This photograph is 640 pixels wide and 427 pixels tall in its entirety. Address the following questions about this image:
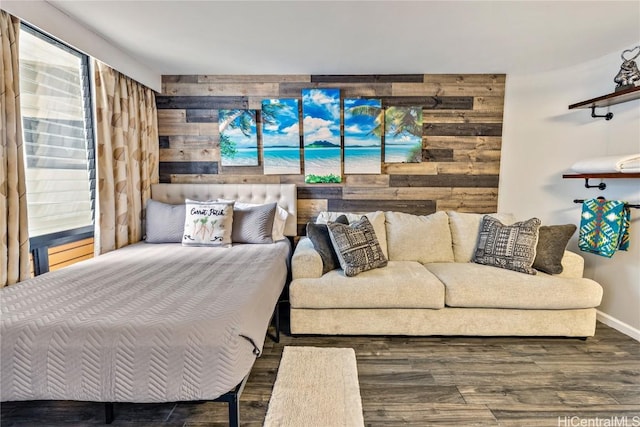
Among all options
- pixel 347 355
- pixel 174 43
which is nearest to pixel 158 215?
pixel 174 43

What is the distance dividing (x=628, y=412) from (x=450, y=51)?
275cm

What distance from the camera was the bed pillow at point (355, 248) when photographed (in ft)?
8.10

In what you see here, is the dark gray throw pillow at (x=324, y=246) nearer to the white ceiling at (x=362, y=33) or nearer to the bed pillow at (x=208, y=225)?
the bed pillow at (x=208, y=225)

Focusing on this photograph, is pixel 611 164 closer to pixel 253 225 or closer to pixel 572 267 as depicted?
pixel 572 267

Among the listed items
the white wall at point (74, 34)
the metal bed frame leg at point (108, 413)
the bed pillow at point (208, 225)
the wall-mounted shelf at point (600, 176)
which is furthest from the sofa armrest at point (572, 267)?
the white wall at point (74, 34)

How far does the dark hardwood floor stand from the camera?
160cm

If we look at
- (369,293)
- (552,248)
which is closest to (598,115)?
(552,248)

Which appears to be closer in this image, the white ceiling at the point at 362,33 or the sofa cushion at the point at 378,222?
the white ceiling at the point at 362,33

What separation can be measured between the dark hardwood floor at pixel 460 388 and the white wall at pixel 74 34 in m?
2.28

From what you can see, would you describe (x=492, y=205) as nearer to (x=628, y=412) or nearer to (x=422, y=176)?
(x=422, y=176)

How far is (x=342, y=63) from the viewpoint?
300cm

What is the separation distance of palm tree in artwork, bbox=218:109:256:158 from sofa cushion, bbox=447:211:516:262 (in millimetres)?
2355

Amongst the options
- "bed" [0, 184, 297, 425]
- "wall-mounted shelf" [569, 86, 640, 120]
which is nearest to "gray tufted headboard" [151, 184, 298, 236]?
"bed" [0, 184, 297, 425]

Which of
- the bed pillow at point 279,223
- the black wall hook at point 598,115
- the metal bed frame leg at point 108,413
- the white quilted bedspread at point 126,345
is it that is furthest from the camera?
the bed pillow at point 279,223
